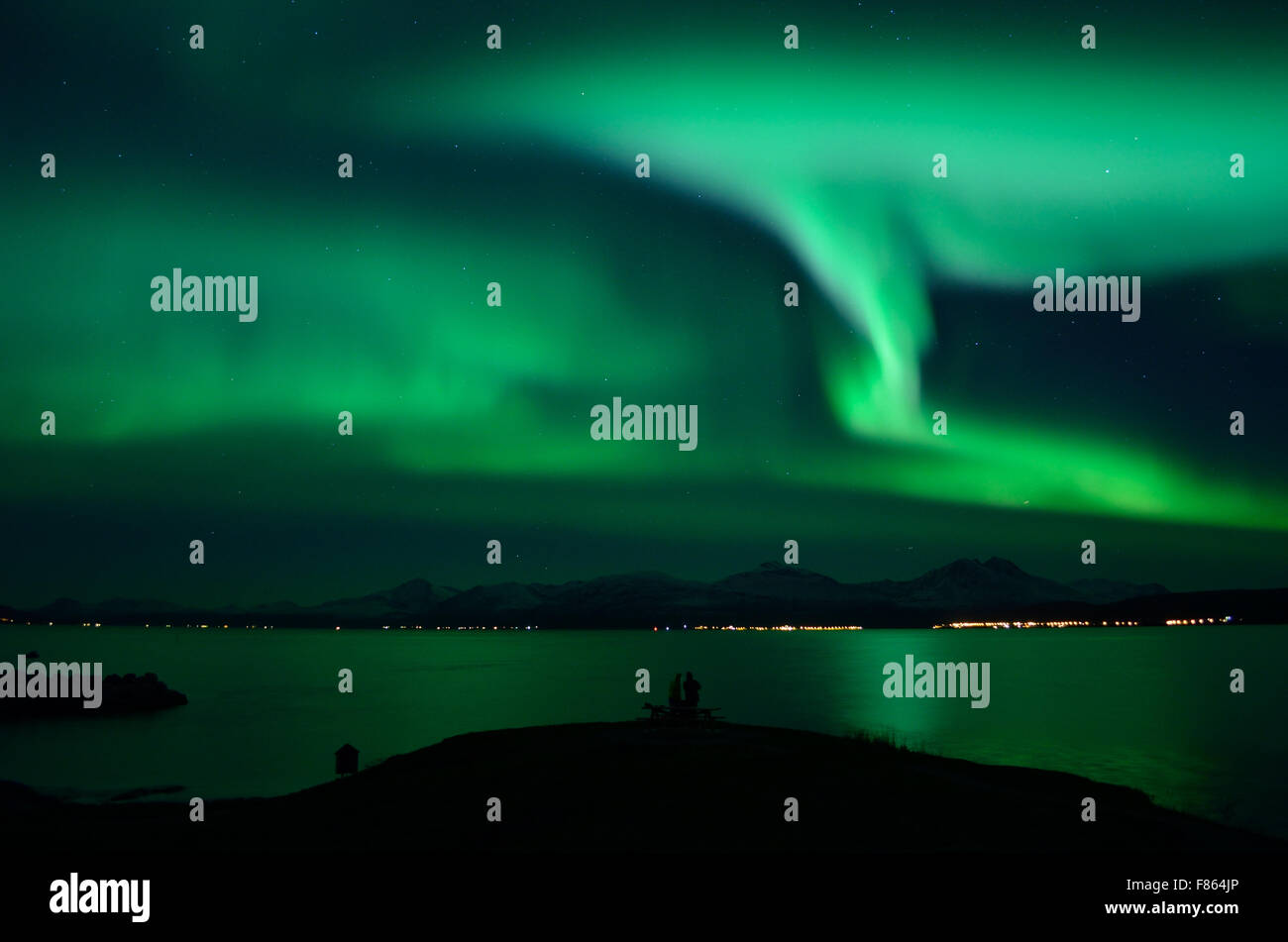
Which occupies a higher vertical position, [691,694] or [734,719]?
[691,694]

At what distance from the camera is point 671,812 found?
21531mm

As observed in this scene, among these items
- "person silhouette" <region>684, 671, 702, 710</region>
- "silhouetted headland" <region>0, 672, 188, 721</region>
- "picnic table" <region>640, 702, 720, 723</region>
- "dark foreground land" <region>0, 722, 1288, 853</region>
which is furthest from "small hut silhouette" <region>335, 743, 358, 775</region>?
"silhouetted headland" <region>0, 672, 188, 721</region>

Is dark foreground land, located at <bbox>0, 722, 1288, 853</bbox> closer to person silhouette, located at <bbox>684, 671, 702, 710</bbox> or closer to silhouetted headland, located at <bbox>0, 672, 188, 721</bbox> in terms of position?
person silhouette, located at <bbox>684, 671, 702, 710</bbox>

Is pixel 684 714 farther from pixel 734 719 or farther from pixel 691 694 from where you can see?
pixel 734 719

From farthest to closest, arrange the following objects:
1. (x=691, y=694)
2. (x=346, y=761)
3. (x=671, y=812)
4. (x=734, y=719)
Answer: (x=734, y=719) → (x=346, y=761) → (x=691, y=694) → (x=671, y=812)

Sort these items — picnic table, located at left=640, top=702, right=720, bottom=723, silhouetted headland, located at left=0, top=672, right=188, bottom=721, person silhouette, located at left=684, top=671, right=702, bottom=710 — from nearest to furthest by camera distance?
picnic table, located at left=640, top=702, right=720, bottom=723, person silhouette, located at left=684, top=671, right=702, bottom=710, silhouetted headland, located at left=0, top=672, right=188, bottom=721

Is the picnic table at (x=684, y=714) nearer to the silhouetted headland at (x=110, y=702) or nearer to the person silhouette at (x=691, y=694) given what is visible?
the person silhouette at (x=691, y=694)

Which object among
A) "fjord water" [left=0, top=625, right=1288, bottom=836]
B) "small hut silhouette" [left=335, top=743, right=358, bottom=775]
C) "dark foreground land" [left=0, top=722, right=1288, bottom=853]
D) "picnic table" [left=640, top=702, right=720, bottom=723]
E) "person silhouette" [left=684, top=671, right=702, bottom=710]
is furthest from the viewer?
"fjord water" [left=0, top=625, right=1288, bottom=836]

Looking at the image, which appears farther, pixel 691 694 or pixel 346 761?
pixel 346 761

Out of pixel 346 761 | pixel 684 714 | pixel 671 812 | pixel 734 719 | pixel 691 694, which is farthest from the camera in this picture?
pixel 734 719

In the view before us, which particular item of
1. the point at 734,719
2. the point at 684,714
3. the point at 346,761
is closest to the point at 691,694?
the point at 684,714

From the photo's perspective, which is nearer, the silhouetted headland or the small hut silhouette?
the small hut silhouette

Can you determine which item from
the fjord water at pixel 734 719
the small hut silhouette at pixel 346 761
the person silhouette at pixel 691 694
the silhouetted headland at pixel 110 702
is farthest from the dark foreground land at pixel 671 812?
the silhouetted headland at pixel 110 702

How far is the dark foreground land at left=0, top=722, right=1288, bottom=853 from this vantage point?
65.8 ft
